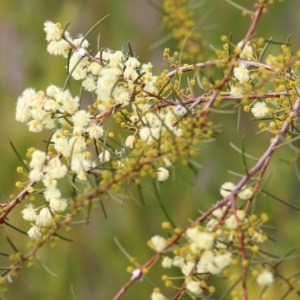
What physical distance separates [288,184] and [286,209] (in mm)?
91

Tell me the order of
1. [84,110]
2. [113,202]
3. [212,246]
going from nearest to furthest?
[212,246]
[84,110]
[113,202]

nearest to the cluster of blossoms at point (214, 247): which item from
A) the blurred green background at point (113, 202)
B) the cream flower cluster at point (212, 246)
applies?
the cream flower cluster at point (212, 246)

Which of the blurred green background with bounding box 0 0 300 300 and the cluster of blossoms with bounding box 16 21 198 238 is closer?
the cluster of blossoms with bounding box 16 21 198 238

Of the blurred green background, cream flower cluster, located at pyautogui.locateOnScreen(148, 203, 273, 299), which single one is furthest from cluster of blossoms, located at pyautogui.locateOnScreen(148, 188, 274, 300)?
the blurred green background

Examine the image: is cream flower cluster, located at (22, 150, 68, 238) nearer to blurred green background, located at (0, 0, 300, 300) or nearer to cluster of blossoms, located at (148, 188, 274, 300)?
cluster of blossoms, located at (148, 188, 274, 300)

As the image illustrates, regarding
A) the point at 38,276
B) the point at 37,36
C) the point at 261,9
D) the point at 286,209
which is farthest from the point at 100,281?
the point at 261,9

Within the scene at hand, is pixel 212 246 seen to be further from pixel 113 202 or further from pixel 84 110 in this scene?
pixel 113 202

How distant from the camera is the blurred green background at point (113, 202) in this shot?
128 cm

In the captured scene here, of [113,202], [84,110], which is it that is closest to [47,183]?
[84,110]

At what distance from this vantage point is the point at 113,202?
1340 mm

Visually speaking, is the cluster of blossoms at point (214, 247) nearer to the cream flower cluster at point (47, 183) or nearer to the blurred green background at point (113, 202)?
the cream flower cluster at point (47, 183)

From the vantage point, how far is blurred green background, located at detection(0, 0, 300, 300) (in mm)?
1284

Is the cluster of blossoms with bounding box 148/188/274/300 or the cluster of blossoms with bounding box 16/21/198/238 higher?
the cluster of blossoms with bounding box 16/21/198/238

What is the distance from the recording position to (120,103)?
1.41ft
